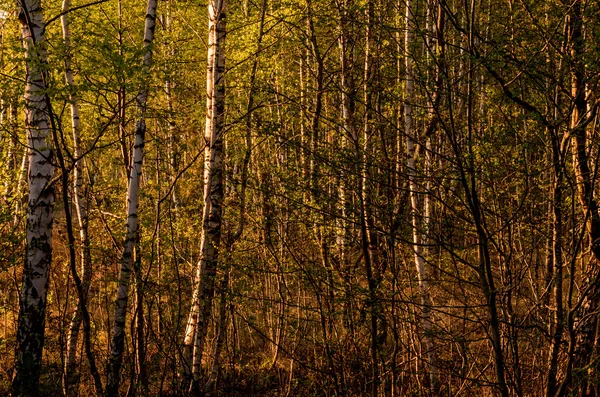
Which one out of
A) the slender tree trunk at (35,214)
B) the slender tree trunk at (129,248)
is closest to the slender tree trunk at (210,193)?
the slender tree trunk at (129,248)

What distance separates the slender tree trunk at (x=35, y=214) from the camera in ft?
17.1

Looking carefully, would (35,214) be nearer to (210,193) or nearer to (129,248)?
(129,248)

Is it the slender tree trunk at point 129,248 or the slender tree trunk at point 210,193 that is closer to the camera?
the slender tree trunk at point 129,248

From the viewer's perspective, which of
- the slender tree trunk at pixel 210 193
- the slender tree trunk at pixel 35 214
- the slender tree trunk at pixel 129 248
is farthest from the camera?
the slender tree trunk at pixel 210 193

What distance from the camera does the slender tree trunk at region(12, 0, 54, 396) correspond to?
5199 millimetres

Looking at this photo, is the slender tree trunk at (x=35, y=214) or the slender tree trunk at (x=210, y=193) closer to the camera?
the slender tree trunk at (x=35, y=214)

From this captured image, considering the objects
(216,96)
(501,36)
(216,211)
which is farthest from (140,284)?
(501,36)

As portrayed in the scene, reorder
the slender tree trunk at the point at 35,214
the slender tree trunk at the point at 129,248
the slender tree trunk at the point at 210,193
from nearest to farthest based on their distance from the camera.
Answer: the slender tree trunk at the point at 35,214 → the slender tree trunk at the point at 129,248 → the slender tree trunk at the point at 210,193

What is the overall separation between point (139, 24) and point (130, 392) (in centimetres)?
1089

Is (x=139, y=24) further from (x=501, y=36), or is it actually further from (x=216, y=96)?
(x=501, y=36)

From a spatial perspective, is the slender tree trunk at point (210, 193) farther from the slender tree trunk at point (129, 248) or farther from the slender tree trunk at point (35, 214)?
the slender tree trunk at point (35, 214)

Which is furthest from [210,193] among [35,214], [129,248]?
[35,214]

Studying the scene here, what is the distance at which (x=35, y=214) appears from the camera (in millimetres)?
5391

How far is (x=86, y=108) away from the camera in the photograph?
37.8 ft
